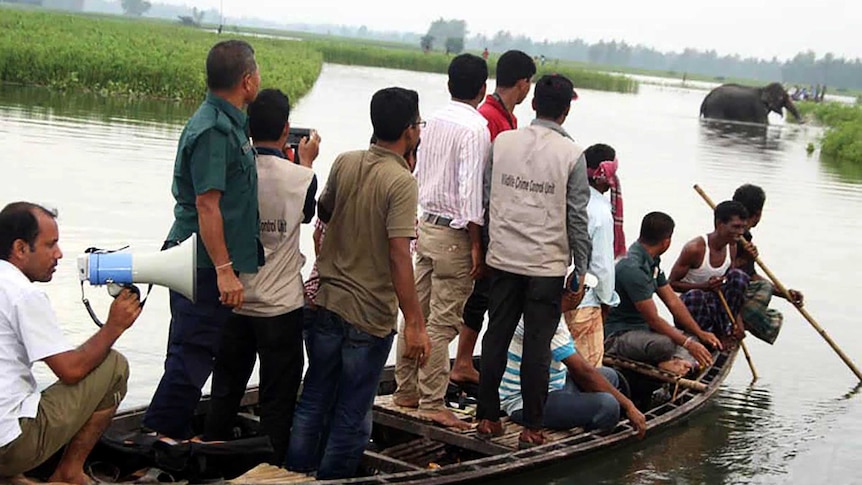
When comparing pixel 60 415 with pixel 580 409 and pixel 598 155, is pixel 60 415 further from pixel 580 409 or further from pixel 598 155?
pixel 598 155

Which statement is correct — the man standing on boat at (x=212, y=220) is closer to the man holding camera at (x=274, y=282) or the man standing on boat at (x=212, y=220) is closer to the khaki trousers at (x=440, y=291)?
the man holding camera at (x=274, y=282)

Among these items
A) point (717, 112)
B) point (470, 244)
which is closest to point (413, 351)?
point (470, 244)

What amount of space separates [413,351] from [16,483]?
5.60 ft

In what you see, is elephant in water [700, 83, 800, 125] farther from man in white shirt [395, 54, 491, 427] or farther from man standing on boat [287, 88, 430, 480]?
man standing on boat [287, 88, 430, 480]

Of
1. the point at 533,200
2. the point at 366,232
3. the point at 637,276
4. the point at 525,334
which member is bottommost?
the point at 525,334

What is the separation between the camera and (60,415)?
15.0ft

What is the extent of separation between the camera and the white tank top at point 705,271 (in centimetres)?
840

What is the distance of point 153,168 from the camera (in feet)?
50.8

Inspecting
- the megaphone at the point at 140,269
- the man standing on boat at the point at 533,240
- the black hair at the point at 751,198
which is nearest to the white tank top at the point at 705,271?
the black hair at the point at 751,198

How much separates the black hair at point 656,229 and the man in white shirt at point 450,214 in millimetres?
1514

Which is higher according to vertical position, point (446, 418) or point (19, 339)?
point (19, 339)

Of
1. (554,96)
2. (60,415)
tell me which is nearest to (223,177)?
(60,415)

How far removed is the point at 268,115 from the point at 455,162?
1.34 meters

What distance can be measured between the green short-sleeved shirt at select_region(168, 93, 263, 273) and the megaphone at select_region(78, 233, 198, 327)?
0.62 feet
